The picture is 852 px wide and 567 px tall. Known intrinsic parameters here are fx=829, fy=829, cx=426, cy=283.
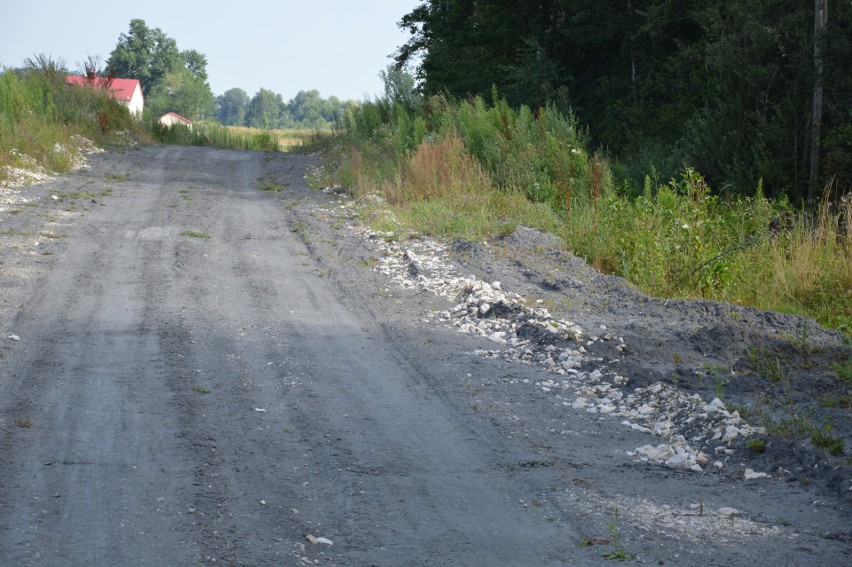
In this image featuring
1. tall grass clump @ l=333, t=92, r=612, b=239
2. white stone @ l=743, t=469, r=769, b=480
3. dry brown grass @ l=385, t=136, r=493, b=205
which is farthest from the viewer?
dry brown grass @ l=385, t=136, r=493, b=205

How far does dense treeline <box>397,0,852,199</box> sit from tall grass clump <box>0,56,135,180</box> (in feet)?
30.7

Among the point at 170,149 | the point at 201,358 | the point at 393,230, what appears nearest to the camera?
the point at 201,358

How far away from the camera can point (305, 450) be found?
16.2 feet

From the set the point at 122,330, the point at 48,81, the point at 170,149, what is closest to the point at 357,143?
the point at 170,149

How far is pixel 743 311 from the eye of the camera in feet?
25.8

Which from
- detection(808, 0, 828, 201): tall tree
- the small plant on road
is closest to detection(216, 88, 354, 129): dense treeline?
detection(808, 0, 828, 201): tall tree

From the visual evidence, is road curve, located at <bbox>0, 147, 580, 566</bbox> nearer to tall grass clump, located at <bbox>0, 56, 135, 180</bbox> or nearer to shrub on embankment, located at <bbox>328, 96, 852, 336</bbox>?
shrub on embankment, located at <bbox>328, 96, 852, 336</bbox>

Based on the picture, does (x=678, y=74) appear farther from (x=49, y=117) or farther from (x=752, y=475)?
(x=49, y=117)

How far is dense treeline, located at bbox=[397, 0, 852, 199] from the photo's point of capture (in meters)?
13.1

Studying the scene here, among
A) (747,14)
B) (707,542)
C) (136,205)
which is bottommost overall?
(707,542)

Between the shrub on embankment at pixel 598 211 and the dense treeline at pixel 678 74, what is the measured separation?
0.75 metres

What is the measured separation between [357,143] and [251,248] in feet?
32.7

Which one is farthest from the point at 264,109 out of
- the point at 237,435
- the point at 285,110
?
the point at 237,435

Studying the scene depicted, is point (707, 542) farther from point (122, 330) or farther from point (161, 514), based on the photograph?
point (122, 330)
